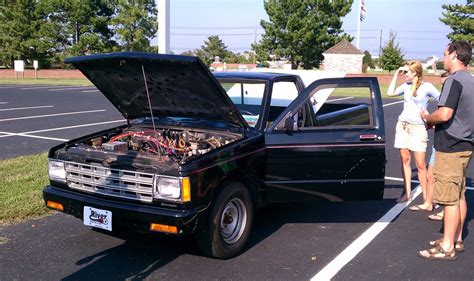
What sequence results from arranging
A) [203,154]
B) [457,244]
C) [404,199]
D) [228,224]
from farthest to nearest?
1. [404,199]
2. [457,244]
3. [228,224]
4. [203,154]

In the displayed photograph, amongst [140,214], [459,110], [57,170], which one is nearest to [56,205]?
[57,170]

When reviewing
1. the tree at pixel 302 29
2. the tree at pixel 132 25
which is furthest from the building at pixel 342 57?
the tree at pixel 132 25

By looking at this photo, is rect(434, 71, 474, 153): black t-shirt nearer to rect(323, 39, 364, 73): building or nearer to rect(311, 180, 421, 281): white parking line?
rect(311, 180, 421, 281): white parking line

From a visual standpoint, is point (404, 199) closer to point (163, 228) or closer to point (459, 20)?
point (163, 228)

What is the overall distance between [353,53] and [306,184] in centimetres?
4756

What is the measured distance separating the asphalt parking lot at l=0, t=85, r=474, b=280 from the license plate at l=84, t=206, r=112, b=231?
0.38 metres

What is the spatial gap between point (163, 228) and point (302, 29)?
49248 mm

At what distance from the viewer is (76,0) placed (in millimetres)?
49750

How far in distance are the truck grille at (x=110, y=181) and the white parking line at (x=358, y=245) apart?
1556 millimetres

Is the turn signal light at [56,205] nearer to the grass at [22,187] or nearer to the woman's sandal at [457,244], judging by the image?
the grass at [22,187]

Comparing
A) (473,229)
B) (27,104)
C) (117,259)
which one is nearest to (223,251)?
(117,259)

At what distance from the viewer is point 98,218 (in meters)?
3.93

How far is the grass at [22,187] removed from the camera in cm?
534

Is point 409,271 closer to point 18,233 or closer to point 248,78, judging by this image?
point 248,78
